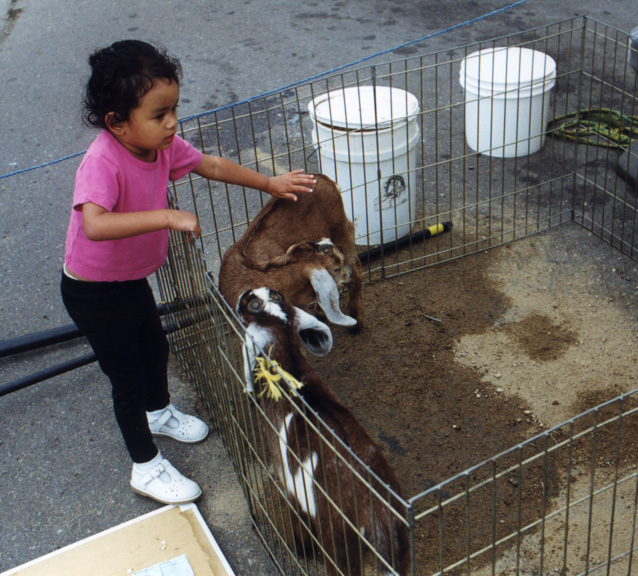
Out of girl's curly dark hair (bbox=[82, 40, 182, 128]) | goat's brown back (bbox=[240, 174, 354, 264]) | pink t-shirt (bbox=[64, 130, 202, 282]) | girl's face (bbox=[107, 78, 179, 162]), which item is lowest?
goat's brown back (bbox=[240, 174, 354, 264])

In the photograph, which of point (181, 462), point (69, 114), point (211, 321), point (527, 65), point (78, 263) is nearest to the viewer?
point (78, 263)

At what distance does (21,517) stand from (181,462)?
69cm

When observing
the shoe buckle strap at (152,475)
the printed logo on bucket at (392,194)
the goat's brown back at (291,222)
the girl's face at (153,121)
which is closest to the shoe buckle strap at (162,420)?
the shoe buckle strap at (152,475)

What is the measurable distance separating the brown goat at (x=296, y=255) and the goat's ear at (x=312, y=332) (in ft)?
1.83

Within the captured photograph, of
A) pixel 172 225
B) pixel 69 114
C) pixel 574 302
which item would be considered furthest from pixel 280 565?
pixel 69 114

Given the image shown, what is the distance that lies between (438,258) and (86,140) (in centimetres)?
319

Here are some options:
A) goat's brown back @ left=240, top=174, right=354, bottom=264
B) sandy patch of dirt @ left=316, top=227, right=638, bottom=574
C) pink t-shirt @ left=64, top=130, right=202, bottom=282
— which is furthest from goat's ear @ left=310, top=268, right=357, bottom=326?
pink t-shirt @ left=64, top=130, right=202, bottom=282

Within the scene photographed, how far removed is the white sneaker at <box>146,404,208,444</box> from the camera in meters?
3.52

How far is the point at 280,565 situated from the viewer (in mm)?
2920

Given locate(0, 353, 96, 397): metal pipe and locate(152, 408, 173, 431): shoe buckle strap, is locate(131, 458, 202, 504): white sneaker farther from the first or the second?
locate(0, 353, 96, 397): metal pipe

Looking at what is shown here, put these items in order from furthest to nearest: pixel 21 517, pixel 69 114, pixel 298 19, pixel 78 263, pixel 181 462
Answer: pixel 298 19 → pixel 69 114 → pixel 181 462 → pixel 21 517 → pixel 78 263

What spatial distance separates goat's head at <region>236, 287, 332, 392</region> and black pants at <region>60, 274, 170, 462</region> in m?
0.41

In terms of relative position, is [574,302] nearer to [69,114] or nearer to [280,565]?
[280,565]

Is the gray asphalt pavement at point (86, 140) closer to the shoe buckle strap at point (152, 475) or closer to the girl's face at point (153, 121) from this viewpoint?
the shoe buckle strap at point (152, 475)
